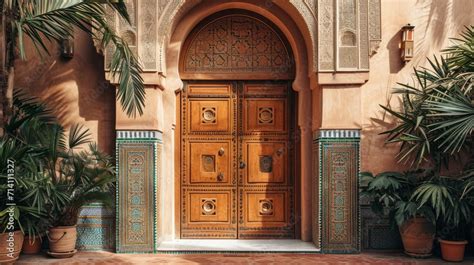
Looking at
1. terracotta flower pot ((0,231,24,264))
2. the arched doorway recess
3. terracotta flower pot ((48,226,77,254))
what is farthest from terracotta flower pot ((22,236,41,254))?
the arched doorway recess

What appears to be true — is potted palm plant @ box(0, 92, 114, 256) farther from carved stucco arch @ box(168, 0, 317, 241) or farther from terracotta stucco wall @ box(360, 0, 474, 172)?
terracotta stucco wall @ box(360, 0, 474, 172)

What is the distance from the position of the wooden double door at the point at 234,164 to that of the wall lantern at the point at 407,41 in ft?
5.57

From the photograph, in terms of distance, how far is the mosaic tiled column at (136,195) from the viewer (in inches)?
251

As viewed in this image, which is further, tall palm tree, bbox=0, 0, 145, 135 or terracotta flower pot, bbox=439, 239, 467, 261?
terracotta flower pot, bbox=439, 239, 467, 261

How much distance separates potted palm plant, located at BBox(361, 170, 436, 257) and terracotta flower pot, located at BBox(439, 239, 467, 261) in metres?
0.17

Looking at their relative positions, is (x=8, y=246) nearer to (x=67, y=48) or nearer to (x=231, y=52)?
(x=67, y=48)

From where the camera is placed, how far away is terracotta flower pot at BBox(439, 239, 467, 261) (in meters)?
5.99

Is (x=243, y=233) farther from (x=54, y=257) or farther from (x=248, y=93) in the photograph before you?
(x=54, y=257)

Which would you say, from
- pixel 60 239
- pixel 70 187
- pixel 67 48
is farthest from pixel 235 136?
pixel 60 239

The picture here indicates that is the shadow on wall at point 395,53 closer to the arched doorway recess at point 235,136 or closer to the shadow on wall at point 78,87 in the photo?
the arched doorway recess at point 235,136

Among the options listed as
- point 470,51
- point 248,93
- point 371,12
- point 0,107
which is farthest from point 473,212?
point 0,107

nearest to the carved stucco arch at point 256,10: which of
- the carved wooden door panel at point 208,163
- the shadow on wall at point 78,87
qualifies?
the carved wooden door panel at point 208,163

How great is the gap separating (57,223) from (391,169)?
448cm

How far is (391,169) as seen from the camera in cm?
662
